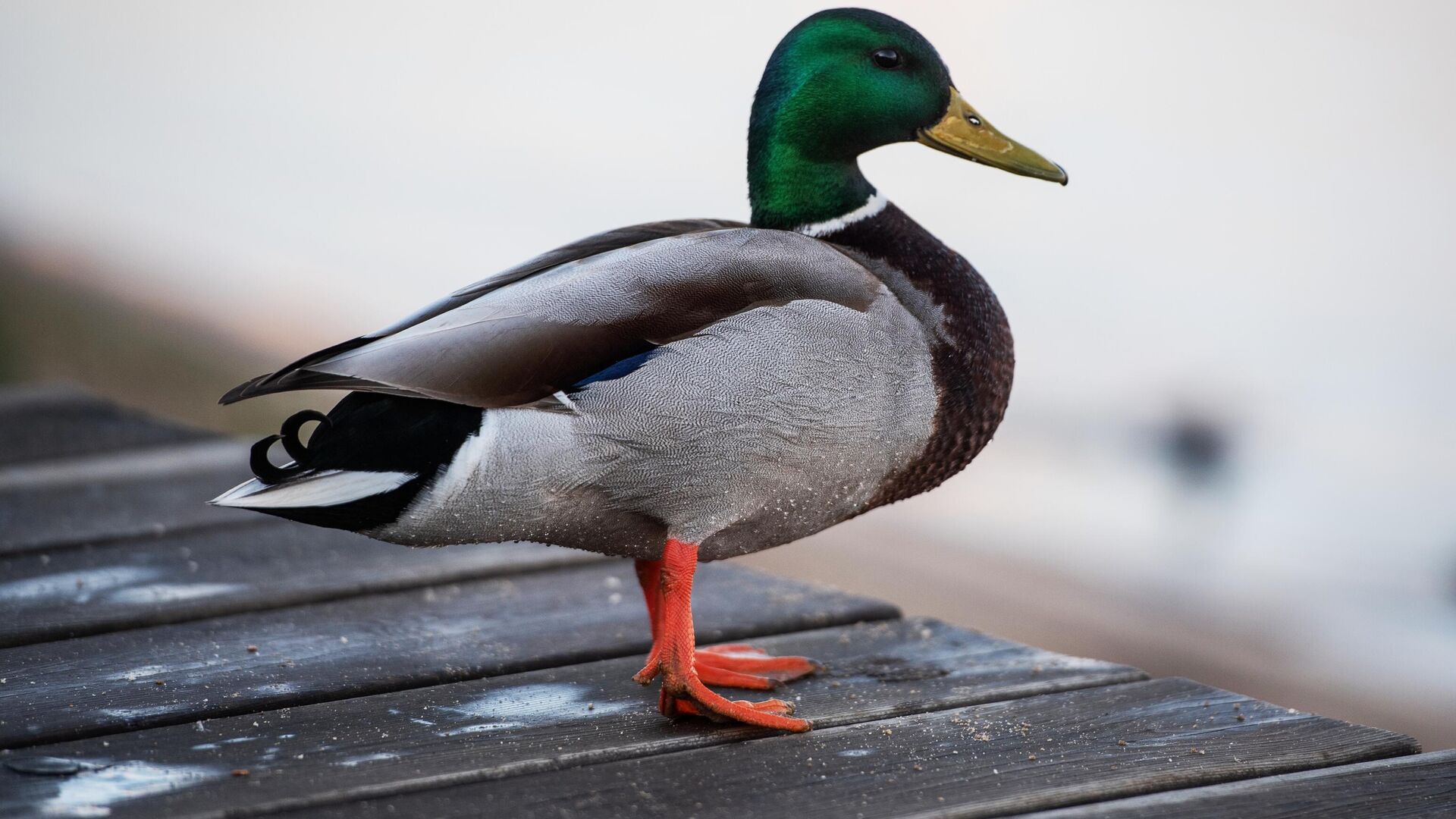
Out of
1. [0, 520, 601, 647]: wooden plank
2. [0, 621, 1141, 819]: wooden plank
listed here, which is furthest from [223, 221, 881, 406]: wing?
[0, 520, 601, 647]: wooden plank

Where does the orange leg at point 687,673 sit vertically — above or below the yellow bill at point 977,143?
below

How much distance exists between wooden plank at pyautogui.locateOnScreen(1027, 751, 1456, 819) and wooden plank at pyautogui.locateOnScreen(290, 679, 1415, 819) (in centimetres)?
4

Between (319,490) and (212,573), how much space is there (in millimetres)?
1018

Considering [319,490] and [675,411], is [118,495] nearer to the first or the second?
[319,490]

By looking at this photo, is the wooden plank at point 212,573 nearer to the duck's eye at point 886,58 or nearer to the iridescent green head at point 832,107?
the iridescent green head at point 832,107

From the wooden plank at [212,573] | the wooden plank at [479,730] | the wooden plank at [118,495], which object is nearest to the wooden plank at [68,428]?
the wooden plank at [118,495]

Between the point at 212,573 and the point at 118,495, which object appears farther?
the point at 118,495

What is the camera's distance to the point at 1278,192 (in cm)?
1143

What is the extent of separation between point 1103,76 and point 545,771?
11.7 meters

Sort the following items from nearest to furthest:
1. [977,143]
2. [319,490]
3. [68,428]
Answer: [319,490]
[977,143]
[68,428]

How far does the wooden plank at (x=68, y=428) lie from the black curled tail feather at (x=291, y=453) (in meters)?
2.09

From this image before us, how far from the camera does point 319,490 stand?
82.7 inches

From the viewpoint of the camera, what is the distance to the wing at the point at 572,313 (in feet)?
6.77

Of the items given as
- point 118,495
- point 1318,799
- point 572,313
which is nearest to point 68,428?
point 118,495
